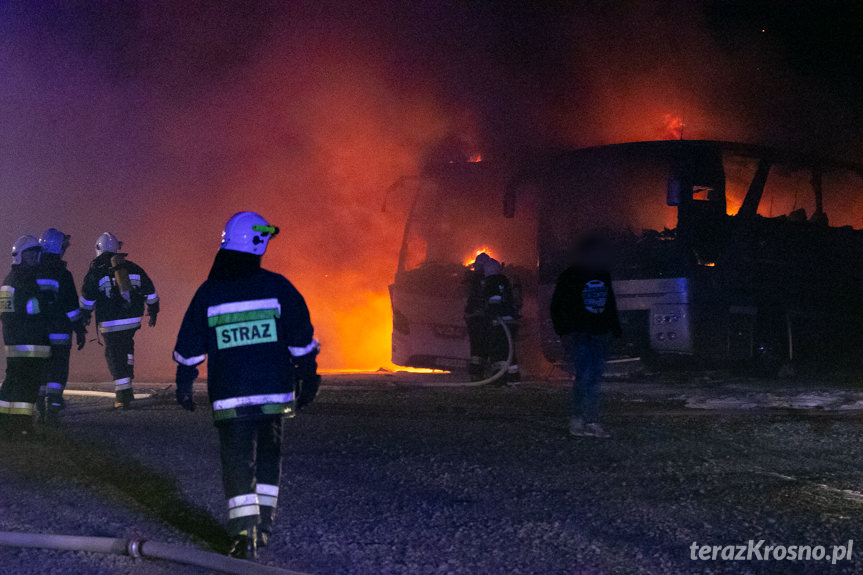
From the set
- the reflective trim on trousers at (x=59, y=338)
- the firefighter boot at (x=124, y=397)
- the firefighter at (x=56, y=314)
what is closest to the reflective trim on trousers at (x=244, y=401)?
the firefighter at (x=56, y=314)

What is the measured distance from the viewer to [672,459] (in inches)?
221

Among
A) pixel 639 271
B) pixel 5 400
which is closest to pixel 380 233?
pixel 639 271

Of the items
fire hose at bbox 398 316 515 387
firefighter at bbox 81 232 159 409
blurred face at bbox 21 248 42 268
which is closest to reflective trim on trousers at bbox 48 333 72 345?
blurred face at bbox 21 248 42 268

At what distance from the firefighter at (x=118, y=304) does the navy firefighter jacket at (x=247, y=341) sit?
17.2ft

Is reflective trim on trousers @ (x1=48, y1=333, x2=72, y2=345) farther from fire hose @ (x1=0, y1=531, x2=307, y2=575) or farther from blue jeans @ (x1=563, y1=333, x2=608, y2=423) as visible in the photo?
Answer: blue jeans @ (x1=563, y1=333, x2=608, y2=423)

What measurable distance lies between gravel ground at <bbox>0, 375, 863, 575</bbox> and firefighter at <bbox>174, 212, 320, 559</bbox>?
0.38 meters

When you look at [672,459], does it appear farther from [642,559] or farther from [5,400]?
[5,400]

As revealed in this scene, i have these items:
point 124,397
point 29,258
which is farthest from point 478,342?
point 29,258

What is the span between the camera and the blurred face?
24.1 ft

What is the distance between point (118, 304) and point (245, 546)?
5.95 meters

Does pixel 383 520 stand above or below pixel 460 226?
below

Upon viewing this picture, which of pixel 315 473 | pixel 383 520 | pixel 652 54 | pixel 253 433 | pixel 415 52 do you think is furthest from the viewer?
pixel 415 52

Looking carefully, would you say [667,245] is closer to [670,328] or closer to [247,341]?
[670,328]

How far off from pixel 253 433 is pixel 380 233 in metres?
15.6
